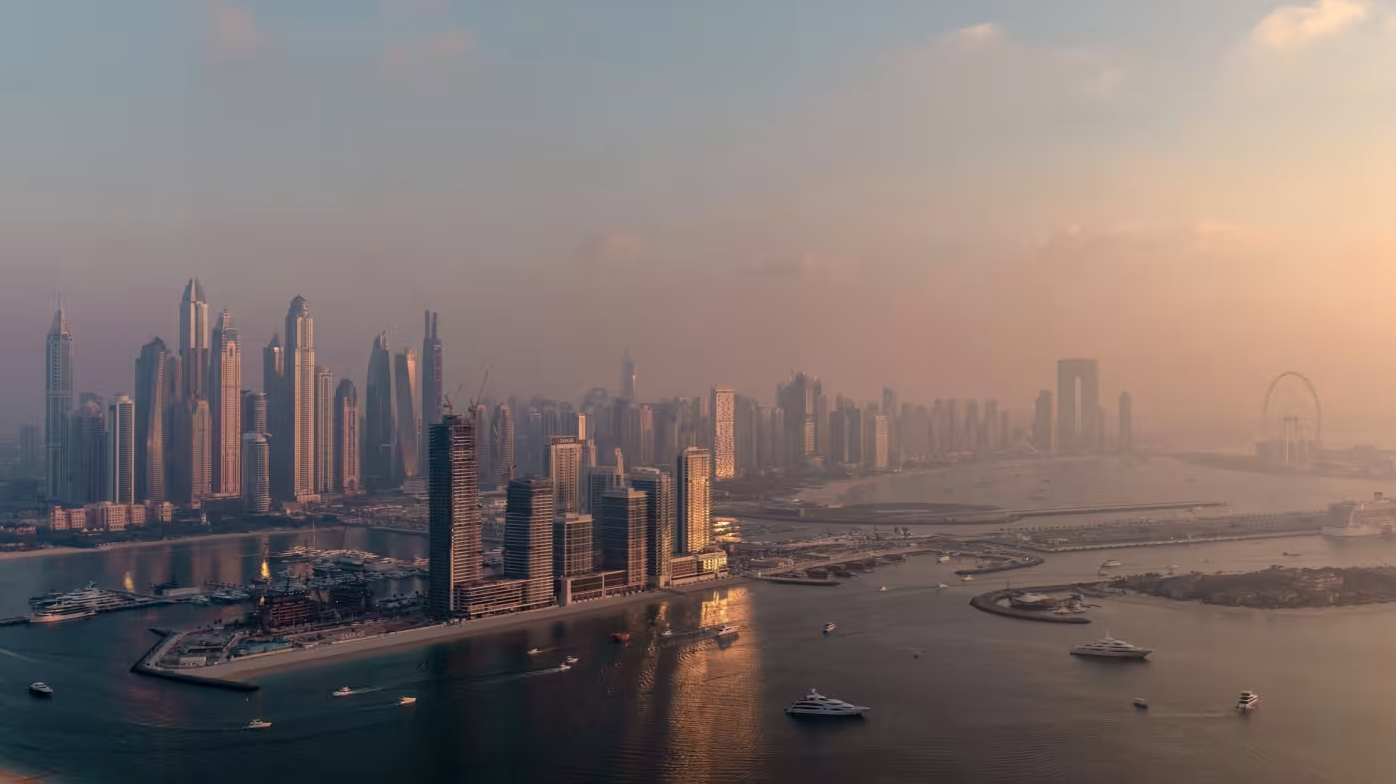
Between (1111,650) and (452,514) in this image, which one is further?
(452,514)

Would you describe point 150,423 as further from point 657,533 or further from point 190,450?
point 657,533

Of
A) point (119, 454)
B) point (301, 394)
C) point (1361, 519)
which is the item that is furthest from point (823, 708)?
point (301, 394)

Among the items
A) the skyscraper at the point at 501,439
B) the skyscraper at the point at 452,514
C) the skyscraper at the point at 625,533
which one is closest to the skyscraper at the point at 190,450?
the skyscraper at the point at 501,439

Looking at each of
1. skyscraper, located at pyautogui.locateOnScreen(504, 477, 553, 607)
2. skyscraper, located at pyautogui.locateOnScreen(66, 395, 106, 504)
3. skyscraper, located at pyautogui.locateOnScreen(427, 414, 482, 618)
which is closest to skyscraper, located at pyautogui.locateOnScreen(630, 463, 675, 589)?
skyscraper, located at pyautogui.locateOnScreen(504, 477, 553, 607)

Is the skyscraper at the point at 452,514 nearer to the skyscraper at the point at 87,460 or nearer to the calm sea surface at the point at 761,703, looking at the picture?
the calm sea surface at the point at 761,703

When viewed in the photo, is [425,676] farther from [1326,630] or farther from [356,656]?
[1326,630]

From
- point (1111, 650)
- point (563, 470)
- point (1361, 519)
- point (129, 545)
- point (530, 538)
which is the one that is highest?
point (563, 470)

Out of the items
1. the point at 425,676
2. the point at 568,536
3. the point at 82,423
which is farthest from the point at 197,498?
the point at 425,676

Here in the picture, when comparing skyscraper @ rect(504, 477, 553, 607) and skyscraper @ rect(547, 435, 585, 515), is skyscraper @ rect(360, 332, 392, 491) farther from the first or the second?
skyscraper @ rect(504, 477, 553, 607)
